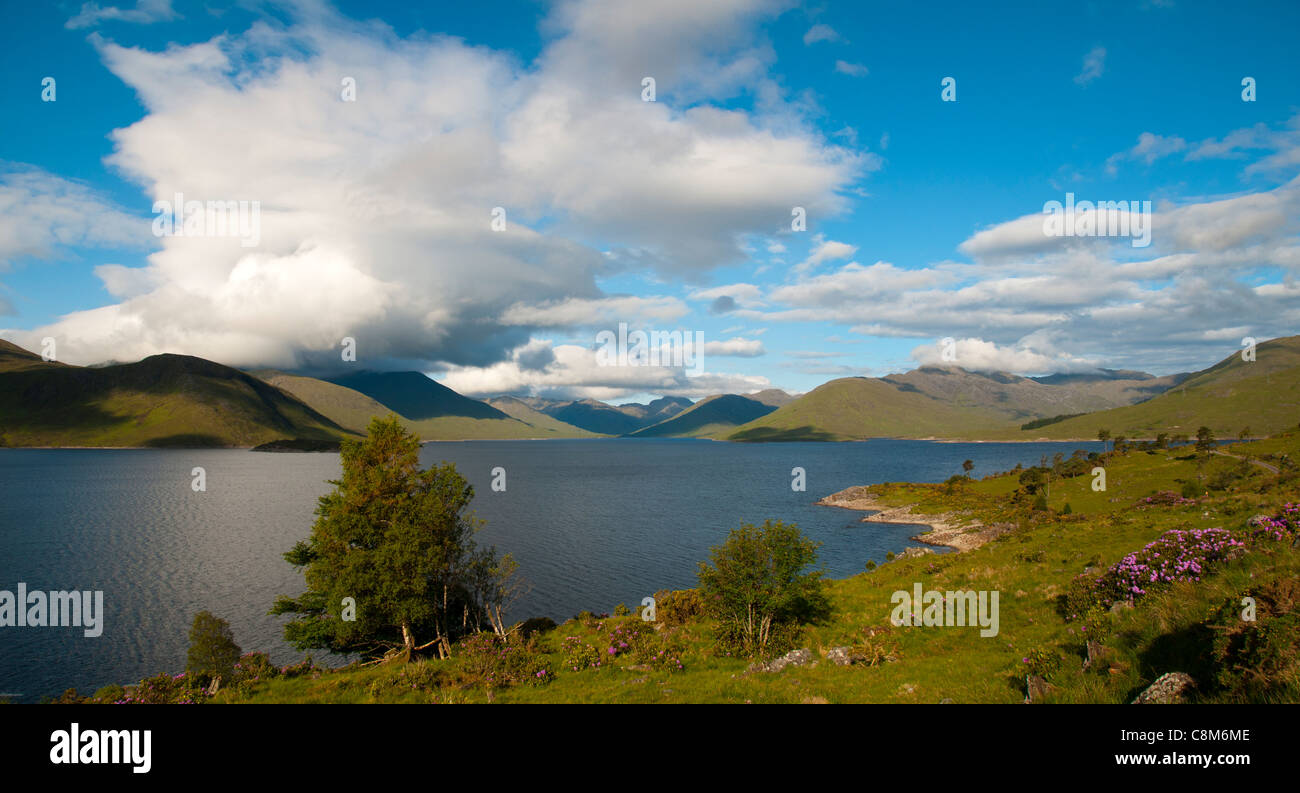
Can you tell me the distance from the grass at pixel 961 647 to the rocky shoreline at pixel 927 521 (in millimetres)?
31687

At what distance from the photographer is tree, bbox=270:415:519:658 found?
3594 cm

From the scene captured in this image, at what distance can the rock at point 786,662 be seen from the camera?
26828 millimetres

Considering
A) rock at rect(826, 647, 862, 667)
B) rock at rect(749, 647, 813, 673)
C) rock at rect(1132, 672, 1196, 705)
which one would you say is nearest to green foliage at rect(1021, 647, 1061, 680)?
rock at rect(1132, 672, 1196, 705)

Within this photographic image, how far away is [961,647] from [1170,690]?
1629 cm

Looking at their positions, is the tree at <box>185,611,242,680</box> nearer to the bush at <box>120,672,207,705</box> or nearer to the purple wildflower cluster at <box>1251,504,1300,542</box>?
the bush at <box>120,672,207,705</box>

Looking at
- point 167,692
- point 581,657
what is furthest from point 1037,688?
point 167,692

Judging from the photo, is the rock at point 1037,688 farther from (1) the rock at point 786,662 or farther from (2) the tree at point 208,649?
(2) the tree at point 208,649

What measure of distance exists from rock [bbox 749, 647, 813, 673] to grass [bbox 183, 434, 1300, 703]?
0.83 meters

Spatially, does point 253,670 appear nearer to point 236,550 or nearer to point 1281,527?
point 1281,527

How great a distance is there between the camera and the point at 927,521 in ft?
367

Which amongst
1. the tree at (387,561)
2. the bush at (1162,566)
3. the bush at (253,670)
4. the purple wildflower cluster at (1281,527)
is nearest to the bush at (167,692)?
the bush at (253,670)
